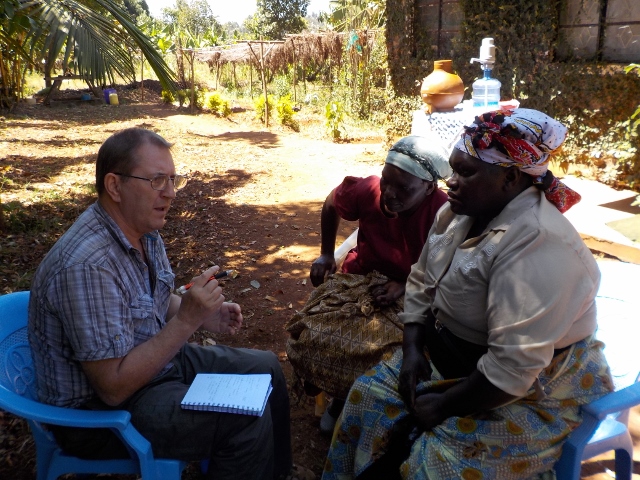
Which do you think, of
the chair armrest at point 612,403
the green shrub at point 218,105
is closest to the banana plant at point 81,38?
the chair armrest at point 612,403

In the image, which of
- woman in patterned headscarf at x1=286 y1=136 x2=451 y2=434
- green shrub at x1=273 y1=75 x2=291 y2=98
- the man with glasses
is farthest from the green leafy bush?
the man with glasses

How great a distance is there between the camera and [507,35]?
7.32m

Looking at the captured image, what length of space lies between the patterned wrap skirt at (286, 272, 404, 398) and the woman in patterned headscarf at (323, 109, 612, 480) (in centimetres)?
33

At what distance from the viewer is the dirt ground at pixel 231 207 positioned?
3947mm

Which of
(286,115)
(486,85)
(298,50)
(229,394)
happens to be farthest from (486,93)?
(298,50)

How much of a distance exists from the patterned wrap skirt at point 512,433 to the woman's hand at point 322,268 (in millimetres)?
1190

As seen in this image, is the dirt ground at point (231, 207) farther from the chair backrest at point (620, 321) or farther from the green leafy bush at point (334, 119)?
the chair backrest at point (620, 321)

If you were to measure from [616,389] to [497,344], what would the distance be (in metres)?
0.85

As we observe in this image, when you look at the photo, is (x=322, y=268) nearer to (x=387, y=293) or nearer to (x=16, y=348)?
(x=387, y=293)

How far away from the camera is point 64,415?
171cm

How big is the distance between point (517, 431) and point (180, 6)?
192 feet

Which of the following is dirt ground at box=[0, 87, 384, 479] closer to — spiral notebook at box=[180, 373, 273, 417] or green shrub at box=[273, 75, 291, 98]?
spiral notebook at box=[180, 373, 273, 417]

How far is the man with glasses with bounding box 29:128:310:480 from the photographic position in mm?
1716

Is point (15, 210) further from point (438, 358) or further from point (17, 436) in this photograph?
point (438, 358)
